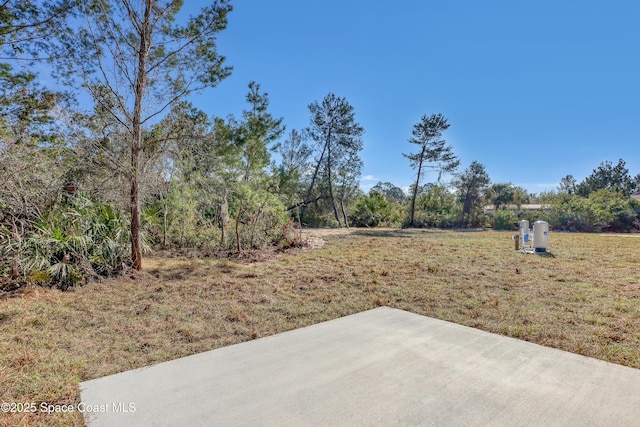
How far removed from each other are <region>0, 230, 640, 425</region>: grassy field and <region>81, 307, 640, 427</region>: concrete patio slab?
29 centimetres

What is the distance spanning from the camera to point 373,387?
2.06 metres

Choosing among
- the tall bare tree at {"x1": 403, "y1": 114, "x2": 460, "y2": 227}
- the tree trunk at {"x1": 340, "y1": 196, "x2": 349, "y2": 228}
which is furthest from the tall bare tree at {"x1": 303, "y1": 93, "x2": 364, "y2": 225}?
the tall bare tree at {"x1": 403, "y1": 114, "x2": 460, "y2": 227}

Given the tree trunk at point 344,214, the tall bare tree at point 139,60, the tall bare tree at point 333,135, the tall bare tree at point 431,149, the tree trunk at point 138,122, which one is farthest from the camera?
the tall bare tree at point 431,149

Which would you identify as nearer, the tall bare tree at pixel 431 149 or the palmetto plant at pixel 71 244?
the palmetto plant at pixel 71 244

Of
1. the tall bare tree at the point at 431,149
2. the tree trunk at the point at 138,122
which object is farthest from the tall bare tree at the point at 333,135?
the tree trunk at the point at 138,122

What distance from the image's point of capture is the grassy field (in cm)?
254

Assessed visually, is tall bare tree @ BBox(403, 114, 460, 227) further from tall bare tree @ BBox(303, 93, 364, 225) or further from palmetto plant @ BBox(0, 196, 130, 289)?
palmetto plant @ BBox(0, 196, 130, 289)

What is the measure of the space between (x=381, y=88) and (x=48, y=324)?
14.4 meters

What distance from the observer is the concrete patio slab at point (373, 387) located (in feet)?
5.71

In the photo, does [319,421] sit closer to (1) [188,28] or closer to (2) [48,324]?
(2) [48,324]

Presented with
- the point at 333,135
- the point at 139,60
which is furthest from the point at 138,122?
the point at 333,135

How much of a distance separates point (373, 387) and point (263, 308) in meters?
2.25

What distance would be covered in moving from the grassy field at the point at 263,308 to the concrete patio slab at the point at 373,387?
29cm

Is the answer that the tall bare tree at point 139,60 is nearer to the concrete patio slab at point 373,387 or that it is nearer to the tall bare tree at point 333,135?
the concrete patio slab at point 373,387
